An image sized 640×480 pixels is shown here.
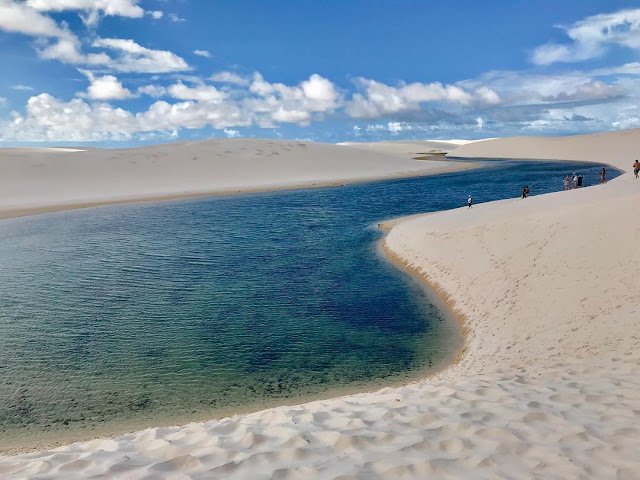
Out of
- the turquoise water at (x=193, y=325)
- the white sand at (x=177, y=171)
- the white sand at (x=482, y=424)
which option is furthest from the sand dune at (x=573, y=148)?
the white sand at (x=482, y=424)

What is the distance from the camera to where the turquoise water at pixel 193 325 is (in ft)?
39.0

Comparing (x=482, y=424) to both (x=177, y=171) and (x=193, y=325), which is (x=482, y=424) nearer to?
(x=193, y=325)

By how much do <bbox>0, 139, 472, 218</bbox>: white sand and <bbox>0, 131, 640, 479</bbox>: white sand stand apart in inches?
1808

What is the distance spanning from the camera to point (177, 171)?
3007 inches

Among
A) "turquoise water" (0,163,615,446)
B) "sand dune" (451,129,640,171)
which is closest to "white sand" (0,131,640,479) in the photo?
"turquoise water" (0,163,615,446)

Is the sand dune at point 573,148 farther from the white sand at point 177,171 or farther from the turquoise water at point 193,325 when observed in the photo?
the turquoise water at point 193,325

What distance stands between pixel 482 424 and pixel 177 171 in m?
74.5

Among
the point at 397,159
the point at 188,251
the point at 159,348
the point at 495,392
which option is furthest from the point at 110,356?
the point at 397,159

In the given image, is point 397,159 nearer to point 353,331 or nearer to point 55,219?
point 55,219

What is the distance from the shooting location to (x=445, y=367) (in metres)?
13.2

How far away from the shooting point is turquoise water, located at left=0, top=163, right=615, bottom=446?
39.0 feet

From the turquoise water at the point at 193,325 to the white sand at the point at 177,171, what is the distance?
88.0 feet

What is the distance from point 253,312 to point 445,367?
7237 millimetres

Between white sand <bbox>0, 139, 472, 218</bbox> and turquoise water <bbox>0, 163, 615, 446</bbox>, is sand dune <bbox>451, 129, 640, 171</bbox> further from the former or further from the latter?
turquoise water <bbox>0, 163, 615, 446</bbox>
